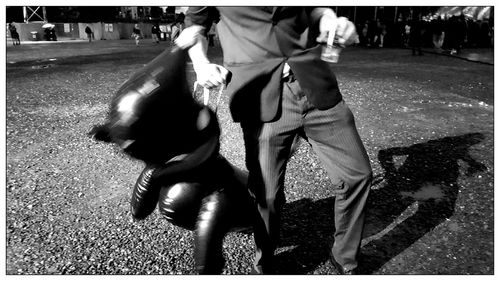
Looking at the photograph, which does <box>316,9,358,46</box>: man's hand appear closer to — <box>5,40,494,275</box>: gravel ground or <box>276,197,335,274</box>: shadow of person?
<box>5,40,494,275</box>: gravel ground

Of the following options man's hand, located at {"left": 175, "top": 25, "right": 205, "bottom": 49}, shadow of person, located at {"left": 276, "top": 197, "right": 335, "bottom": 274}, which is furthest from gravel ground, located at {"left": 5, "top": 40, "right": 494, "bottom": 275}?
man's hand, located at {"left": 175, "top": 25, "right": 205, "bottom": 49}

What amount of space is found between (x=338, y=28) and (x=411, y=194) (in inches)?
85.7

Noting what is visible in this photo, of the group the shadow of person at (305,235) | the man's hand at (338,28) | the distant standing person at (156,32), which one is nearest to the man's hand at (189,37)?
the man's hand at (338,28)

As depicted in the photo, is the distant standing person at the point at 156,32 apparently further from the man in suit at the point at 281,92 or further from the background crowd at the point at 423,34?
the man in suit at the point at 281,92

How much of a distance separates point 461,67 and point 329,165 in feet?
36.8

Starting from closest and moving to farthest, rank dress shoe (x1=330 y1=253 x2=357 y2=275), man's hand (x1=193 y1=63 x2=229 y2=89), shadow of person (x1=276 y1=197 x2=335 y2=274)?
1. man's hand (x1=193 y1=63 x2=229 y2=89)
2. dress shoe (x1=330 y1=253 x2=357 y2=275)
3. shadow of person (x1=276 y1=197 x2=335 y2=274)

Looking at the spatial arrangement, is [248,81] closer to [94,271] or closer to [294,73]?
[294,73]

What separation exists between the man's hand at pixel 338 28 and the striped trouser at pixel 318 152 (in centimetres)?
29

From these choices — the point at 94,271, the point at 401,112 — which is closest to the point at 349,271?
the point at 94,271

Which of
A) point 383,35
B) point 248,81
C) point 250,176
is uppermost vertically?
point 248,81

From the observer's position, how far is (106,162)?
14.3 ft

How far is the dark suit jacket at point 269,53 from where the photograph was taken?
6.59 ft

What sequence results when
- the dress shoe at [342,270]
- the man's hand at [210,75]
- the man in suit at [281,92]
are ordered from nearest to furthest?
the man's hand at [210,75] < the man in suit at [281,92] < the dress shoe at [342,270]

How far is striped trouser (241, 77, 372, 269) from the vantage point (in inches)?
82.6
